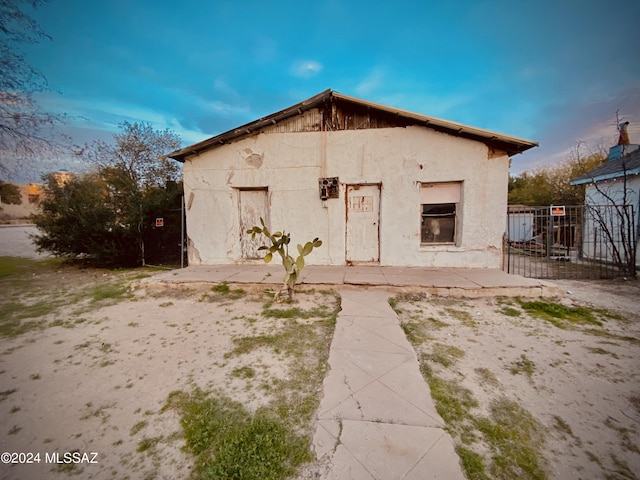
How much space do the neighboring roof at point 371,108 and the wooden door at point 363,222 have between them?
6.71 ft

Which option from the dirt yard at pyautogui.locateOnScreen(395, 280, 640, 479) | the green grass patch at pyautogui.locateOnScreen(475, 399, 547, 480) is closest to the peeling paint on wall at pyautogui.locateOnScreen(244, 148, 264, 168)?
the dirt yard at pyautogui.locateOnScreen(395, 280, 640, 479)

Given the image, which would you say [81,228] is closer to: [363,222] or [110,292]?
[110,292]

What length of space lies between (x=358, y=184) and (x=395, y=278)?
289 cm

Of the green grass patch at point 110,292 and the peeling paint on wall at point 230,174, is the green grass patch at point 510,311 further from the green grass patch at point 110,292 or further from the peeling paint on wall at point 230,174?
the green grass patch at point 110,292

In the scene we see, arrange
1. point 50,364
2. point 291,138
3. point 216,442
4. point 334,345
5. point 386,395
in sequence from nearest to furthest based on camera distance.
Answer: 1. point 216,442
2. point 386,395
3. point 50,364
4. point 334,345
5. point 291,138

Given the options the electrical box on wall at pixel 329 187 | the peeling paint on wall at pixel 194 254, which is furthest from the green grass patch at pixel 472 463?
the peeling paint on wall at pixel 194 254

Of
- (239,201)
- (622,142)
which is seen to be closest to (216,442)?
(239,201)

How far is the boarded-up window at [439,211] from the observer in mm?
6707

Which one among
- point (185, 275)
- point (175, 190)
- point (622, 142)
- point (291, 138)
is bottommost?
point (185, 275)

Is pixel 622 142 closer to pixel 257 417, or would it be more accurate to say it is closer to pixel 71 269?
pixel 257 417

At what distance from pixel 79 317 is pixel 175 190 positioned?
5996mm

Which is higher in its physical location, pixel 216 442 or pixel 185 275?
pixel 185 275

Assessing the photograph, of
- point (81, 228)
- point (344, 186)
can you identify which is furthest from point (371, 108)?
point (81, 228)

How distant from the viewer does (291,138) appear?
7066mm
